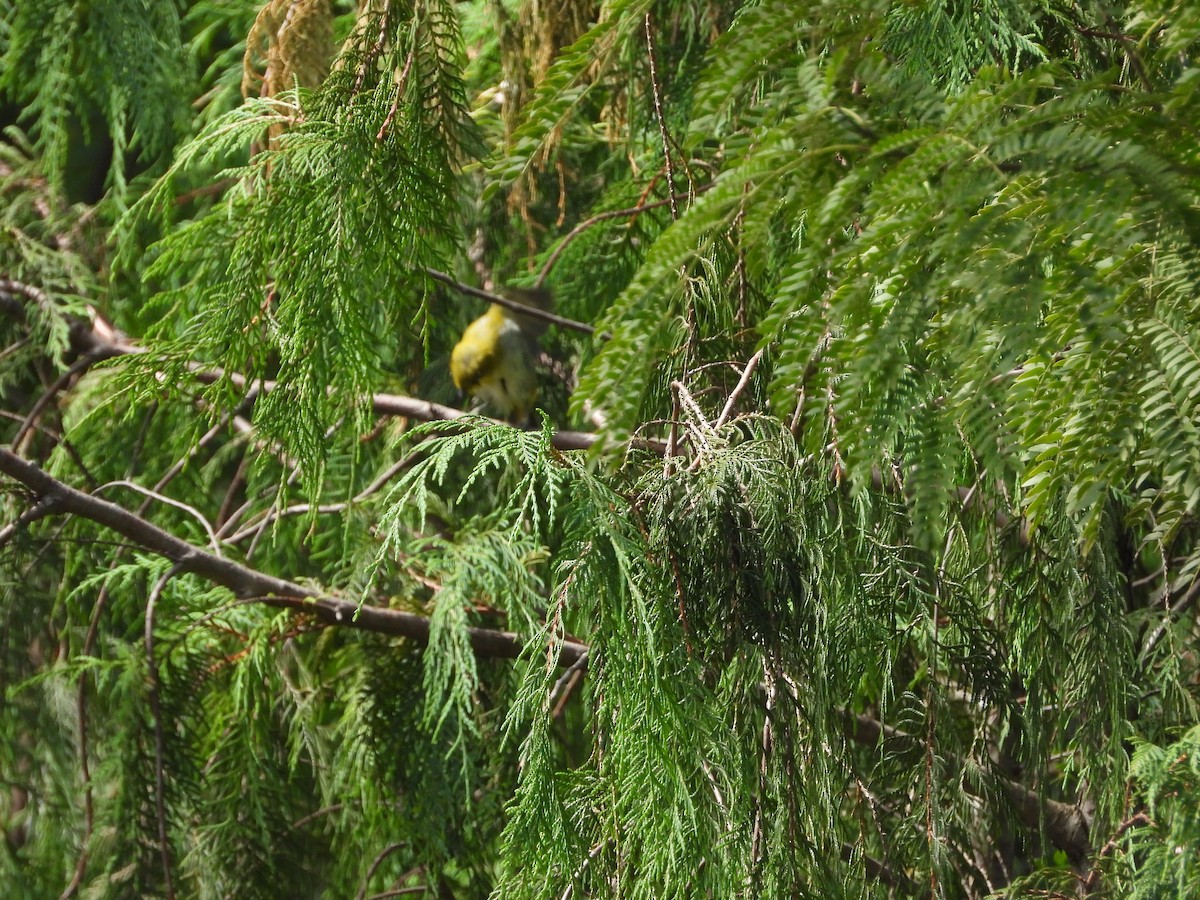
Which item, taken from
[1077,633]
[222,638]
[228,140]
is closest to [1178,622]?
[1077,633]

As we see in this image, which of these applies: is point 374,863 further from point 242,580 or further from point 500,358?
point 500,358

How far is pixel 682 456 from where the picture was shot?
4.27ft

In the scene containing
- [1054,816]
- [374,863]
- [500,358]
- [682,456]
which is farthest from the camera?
[500,358]

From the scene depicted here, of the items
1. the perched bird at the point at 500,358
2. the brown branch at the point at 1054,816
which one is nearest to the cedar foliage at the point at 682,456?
the brown branch at the point at 1054,816

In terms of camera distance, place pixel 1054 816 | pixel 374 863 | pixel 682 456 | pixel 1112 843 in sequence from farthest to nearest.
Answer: pixel 374 863, pixel 1054 816, pixel 1112 843, pixel 682 456

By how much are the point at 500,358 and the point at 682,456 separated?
5.66ft

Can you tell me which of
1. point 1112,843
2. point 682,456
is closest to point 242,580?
point 682,456

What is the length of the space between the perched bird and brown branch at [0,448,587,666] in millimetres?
751

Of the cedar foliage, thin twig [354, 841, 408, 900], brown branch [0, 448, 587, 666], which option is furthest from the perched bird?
thin twig [354, 841, 408, 900]

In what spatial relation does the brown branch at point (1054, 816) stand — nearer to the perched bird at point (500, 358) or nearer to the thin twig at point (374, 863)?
the thin twig at point (374, 863)

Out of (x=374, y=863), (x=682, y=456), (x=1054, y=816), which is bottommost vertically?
(x=374, y=863)

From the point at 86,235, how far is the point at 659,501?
293cm

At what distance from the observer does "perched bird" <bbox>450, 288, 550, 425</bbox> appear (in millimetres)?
2959

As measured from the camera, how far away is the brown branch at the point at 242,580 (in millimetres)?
1867
